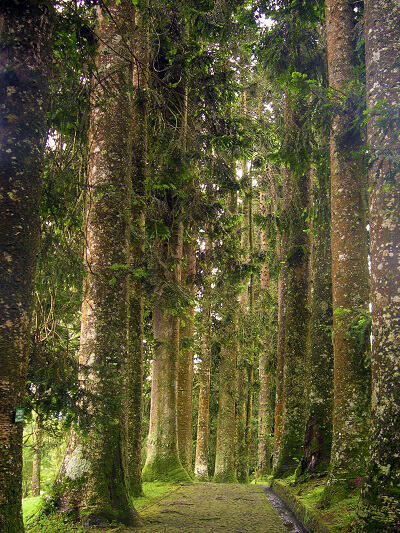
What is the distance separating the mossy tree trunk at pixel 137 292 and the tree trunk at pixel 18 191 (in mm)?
4722

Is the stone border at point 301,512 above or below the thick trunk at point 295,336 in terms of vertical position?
below

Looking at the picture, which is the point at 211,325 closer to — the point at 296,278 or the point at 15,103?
the point at 296,278

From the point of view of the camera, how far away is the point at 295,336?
44.5 feet

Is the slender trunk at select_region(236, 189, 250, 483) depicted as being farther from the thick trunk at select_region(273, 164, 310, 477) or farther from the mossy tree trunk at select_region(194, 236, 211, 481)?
the thick trunk at select_region(273, 164, 310, 477)

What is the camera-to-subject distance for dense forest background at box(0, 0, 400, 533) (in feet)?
14.6

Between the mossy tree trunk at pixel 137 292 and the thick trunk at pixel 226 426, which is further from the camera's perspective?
the thick trunk at pixel 226 426

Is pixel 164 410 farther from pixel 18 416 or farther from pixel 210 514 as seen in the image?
pixel 18 416

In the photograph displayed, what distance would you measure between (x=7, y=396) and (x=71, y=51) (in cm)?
389

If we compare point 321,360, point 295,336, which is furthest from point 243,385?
point 321,360

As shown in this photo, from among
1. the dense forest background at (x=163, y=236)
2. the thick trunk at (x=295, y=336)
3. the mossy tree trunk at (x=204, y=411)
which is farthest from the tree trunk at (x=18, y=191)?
the mossy tree trunk at (x=204, y=411)

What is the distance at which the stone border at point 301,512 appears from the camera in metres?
6.28

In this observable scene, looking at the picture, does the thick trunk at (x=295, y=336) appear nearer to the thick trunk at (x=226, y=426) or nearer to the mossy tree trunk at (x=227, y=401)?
the mossy tree trunk at (x=227, y=401)

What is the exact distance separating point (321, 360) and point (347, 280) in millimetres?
2525

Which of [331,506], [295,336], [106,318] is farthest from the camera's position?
[295,336]
